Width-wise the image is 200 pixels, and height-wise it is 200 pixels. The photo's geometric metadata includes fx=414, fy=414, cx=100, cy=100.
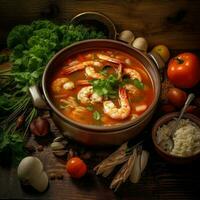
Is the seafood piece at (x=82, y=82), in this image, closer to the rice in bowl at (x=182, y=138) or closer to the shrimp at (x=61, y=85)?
the shrimp at (x=61, y=85)

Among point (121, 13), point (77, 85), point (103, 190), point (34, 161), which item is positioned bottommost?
point (103, 190)

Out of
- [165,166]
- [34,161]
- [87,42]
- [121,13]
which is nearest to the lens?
[34,161]

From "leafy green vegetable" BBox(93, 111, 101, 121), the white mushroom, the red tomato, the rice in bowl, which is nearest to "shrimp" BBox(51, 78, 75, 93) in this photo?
"leafy green vegetable" BBox(93, 111, 101, 121)

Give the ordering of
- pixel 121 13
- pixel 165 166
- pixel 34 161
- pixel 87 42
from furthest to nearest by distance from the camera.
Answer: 1. pixel 121 13
2. pixel 87 42
3. pixel 165 166
4. pixel 34 161

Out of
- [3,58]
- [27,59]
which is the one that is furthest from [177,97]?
[3,58]

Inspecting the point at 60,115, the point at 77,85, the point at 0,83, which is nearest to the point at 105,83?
the point at 77,85

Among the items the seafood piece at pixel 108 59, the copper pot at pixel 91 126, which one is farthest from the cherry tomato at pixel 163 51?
the seafood piece at pixel 108 59

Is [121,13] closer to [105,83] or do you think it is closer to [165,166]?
[105,83]

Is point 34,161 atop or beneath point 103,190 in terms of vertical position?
atop
